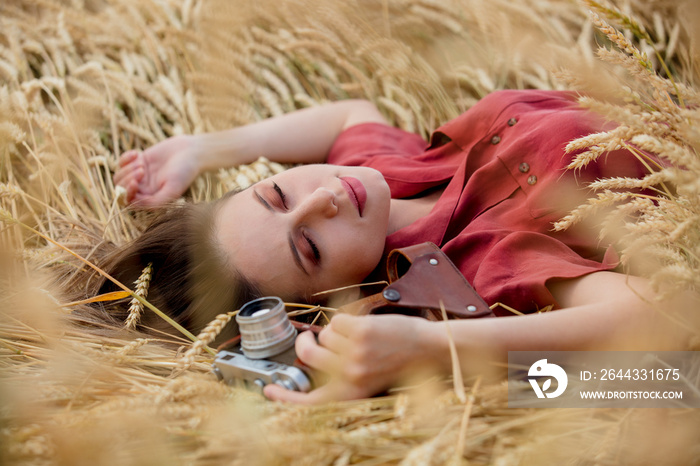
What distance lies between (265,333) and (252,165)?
1402mm

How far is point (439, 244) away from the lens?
1.68m

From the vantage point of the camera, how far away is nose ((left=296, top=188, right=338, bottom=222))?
1.48 metres

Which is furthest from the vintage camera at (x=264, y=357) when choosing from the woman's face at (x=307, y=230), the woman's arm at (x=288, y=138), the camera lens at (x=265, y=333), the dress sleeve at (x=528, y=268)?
the woman's arm at (x=288, y=138)

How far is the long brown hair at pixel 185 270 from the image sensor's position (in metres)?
1.59

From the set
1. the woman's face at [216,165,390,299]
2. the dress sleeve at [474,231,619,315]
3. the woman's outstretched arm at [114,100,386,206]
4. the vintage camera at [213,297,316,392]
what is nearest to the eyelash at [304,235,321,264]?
the woman's face at [216,165,390,299]

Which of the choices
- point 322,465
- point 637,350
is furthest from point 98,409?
point 637,350

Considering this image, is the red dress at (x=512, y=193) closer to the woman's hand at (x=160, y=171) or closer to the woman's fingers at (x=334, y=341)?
the woman's fingers at (x=334, y=341)

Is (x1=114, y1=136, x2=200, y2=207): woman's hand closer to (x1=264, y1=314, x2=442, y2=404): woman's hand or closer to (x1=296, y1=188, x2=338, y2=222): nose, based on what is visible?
(x1=296, y1=188, x2=338, y2=222): nose

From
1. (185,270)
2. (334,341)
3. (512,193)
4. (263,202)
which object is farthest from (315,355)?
(512,193)

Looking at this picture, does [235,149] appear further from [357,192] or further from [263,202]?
[357,192]

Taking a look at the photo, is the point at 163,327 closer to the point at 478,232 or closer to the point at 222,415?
the point at 222,415

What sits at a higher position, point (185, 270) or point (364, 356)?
point (364, 356)

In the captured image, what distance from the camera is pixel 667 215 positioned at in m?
1.08

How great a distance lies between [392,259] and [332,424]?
0.57 meters
